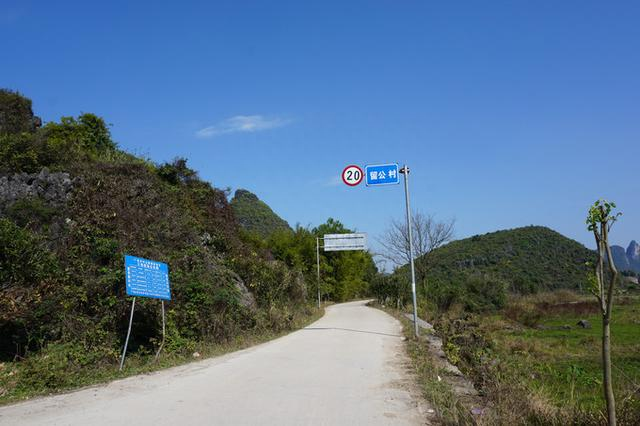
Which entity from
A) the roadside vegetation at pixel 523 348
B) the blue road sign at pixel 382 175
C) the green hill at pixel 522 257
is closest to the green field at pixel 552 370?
the roadside vegetation at pixel 523 348

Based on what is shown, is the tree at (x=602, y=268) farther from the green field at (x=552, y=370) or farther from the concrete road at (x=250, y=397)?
the concrete road at (x=250, y=397)

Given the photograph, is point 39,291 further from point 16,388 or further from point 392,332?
point 392,332

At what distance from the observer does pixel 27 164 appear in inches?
591

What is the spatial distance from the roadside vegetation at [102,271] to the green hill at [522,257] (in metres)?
55.7

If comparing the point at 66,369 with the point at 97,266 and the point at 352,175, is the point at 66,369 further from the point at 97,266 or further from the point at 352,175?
the point at 352,175

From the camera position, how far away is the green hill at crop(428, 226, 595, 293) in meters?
73.2

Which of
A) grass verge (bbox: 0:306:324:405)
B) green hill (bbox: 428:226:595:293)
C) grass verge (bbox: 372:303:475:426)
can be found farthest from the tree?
green hill (bbox: 428:226:595:293)

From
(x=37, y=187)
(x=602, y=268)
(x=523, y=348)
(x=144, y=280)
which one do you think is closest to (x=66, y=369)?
(x=144, y=280)

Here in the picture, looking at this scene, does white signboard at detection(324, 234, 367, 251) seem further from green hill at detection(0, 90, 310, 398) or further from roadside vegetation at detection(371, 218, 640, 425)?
green hill at detection(0, 90, 310, 398)

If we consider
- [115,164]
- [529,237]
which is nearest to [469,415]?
[115,164]

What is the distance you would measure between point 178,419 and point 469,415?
3327 mm

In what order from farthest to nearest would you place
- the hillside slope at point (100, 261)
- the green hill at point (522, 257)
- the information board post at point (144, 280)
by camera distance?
the green hill at point (522, 257)
the hillside slope at point (100, 261)
the information board post at point (144, 280)

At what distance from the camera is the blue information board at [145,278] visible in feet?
32.3

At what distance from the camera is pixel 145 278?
Result: 33.9ft
